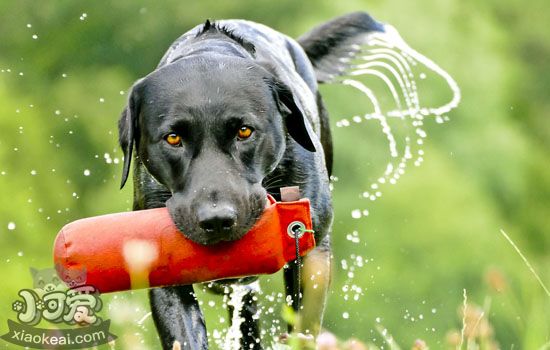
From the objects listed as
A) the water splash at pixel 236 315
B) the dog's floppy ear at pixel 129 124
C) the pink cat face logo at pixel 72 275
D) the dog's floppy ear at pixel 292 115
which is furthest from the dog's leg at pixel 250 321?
the pink cat face logo at pixel 72 275

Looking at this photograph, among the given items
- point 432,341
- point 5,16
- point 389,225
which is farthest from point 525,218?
point 5,16

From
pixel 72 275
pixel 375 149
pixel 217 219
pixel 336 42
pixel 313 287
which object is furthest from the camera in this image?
pixel 375 149

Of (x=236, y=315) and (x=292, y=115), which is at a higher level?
(x=292, y=115)

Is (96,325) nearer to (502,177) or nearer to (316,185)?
(316,185)

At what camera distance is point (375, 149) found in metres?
14.8

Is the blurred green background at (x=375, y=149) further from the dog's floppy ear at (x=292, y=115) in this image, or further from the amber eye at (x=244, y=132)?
the amber eye at (x=244, y=132)

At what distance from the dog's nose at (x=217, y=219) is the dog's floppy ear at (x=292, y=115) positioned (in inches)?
33.6

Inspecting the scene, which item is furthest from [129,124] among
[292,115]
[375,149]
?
[375,149]

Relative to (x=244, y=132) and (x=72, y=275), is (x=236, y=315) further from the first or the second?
(x=72, y=275)

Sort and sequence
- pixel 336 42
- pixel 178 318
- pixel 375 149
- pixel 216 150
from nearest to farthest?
pixel 216 150 → pixel 178 318 → pixel 336 42 → pixel 375 149

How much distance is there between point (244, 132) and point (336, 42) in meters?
2.79

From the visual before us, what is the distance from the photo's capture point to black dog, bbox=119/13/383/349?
4.16m

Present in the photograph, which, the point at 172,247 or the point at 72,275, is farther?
the point at 172,247

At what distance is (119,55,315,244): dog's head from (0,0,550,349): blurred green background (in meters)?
A: 8.69
